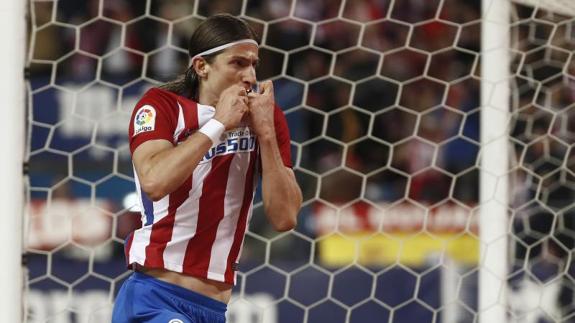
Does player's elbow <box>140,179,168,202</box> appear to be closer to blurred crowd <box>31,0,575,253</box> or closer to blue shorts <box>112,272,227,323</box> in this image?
blue shorts <box>112,272,227,323</box>

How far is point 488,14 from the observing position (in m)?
3.48

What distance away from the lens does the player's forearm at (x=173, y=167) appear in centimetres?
201

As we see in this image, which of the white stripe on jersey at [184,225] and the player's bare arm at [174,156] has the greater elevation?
the player's bare arm at [174,156]

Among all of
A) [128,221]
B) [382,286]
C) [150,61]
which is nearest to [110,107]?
[150,61]

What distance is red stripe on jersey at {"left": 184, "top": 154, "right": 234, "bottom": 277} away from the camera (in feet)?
7.20

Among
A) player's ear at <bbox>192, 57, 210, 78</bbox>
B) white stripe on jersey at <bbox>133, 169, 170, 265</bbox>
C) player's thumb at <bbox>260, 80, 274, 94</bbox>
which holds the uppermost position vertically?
player's ear at <bbox>192, 57, 210, 78</bbox>

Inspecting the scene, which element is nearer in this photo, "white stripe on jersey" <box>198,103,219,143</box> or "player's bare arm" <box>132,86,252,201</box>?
"player's bare arm" <box>132,86,252,201</box>

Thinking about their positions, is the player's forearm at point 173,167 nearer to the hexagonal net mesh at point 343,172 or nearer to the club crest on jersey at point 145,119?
the club crest on jersey at point 145,119

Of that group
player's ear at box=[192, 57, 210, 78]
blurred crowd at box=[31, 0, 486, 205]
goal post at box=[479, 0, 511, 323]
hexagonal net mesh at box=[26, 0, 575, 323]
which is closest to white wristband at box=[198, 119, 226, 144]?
player's ear at box=[192, 57, 210, 78]

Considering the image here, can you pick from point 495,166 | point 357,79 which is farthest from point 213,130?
point 357,79

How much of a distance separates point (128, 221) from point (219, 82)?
218cm

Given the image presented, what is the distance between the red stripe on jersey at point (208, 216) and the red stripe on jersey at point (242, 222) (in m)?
0.05

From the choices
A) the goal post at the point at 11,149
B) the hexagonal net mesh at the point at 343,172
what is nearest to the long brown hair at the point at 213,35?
the goal post at the point at 11,149

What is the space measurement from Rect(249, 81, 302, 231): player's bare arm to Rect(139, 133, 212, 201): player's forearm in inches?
6.2
